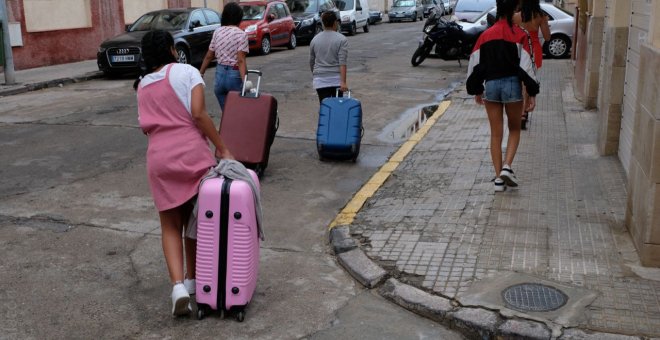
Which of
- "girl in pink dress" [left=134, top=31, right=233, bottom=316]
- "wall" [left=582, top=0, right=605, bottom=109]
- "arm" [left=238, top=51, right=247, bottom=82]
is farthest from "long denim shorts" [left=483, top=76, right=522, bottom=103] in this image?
"wall" [left=582, top=0, right=605, bottom=109]

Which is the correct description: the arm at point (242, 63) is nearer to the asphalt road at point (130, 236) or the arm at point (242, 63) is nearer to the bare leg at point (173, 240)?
the asphalt road at point (130, 236)

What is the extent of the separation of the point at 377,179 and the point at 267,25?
52.3ft

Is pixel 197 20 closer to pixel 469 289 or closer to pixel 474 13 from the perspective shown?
pixel 474 13

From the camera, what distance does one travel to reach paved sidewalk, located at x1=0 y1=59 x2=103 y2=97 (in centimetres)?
1540

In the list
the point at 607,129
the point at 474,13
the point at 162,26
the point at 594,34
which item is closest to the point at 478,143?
the point at 607,129

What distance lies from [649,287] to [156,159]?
320 centimetres

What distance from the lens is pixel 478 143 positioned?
29.9 ft

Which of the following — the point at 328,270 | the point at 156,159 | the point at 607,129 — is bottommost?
the point at 328,270

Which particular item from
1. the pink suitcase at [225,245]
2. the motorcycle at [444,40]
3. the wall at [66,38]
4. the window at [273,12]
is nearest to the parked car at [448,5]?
the window at [273,12]

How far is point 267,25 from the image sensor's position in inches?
898

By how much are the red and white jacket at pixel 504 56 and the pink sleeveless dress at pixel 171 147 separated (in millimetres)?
3167

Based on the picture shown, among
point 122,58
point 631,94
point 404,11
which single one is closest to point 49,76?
point 122,58

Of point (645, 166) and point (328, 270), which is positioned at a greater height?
point (645, 166)

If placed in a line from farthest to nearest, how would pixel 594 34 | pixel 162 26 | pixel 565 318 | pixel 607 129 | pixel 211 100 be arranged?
pixel 162 26
pixel 211 100
pixel 594 34
pixel 607 129
pixel 565 318
